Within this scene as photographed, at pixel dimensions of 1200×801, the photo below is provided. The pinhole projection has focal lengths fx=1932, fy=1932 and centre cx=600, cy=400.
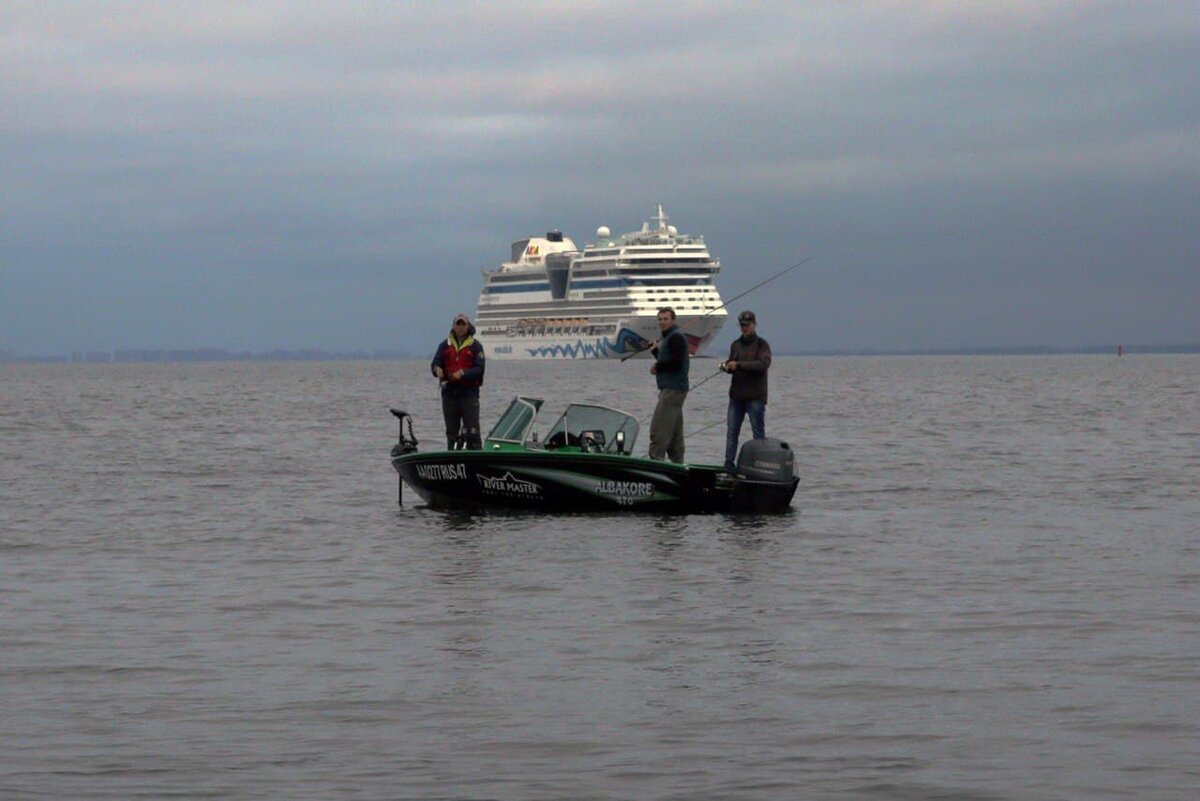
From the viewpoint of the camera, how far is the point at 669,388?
16797 millimetres

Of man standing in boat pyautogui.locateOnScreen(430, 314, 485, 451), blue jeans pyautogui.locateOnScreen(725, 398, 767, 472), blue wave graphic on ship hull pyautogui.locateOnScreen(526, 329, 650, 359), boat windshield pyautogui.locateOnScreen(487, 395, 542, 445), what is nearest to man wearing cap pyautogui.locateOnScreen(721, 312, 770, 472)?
blue jeans pyautogui.locateOnScreen(725, 398, 767, 472)

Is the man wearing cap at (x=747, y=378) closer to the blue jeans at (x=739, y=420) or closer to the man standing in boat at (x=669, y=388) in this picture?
the blue jeans at (x=739, y=420)

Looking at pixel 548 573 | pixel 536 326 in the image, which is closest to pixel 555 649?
pixel 548 573

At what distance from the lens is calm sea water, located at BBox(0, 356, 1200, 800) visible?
6961 millimetres

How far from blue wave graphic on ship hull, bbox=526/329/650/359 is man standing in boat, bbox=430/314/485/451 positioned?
10364 cm

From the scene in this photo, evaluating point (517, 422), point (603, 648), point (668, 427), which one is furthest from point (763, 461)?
point (603, 648)

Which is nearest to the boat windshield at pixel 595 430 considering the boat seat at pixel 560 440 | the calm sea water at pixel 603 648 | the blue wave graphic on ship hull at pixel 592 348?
the boat seat at pixel 560 440

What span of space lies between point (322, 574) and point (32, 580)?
1.87 m

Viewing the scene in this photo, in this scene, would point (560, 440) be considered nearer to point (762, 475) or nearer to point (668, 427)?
point (668, 427)

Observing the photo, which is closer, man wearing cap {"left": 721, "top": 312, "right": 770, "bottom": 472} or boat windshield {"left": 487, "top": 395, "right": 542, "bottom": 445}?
boat windshield {"left": 487, "top": 395, "right": 542, "bottom": 445}

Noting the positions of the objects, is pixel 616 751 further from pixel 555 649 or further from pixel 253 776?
pixel 555 649

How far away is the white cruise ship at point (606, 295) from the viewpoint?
405 ft

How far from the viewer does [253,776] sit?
22.5 ft

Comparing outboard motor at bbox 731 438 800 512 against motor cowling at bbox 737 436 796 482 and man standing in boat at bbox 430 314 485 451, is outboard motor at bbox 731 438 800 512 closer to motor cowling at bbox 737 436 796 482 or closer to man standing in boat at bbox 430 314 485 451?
motor cowling at bbox 737 436 796 482
